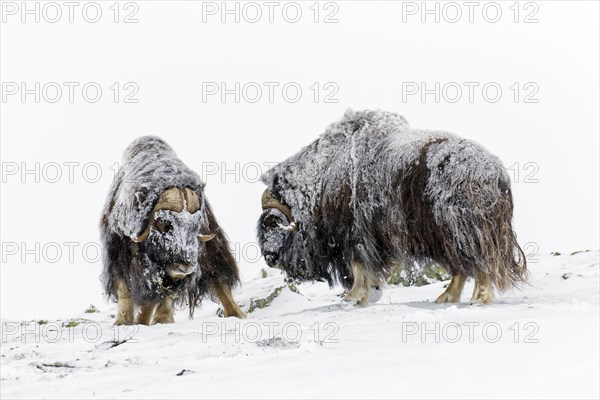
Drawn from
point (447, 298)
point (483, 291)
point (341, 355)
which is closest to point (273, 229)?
point (447, 298)

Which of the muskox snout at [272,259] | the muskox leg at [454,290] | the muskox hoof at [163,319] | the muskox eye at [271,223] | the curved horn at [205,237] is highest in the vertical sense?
the muskox eye at [271,223]

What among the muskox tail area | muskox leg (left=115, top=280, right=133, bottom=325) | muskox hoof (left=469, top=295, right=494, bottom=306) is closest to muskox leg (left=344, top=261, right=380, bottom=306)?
the muskox tail area

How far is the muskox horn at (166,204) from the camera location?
19.4 feet

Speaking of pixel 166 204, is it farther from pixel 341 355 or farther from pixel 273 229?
pixel 341 355

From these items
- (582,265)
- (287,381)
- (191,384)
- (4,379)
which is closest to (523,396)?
(287,381)

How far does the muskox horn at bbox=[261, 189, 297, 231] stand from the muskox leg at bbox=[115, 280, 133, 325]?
122cm

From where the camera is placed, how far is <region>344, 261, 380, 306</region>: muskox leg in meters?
6.00

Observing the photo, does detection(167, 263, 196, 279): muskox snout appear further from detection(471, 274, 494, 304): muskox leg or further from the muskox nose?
detection(471, 274, 494, 304): muskox leg


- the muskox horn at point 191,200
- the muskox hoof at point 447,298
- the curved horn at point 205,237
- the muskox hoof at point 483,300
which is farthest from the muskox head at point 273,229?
the muskox hoof at point 483,300

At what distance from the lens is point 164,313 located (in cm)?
637

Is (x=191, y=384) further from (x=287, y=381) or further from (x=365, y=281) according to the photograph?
(x=365, y=281)

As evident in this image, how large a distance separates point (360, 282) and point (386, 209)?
23.6 inches

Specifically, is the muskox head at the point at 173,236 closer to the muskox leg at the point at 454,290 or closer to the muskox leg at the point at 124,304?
the muskox leg at the point at 124,304

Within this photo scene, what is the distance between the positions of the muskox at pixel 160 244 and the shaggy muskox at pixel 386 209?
523mm
